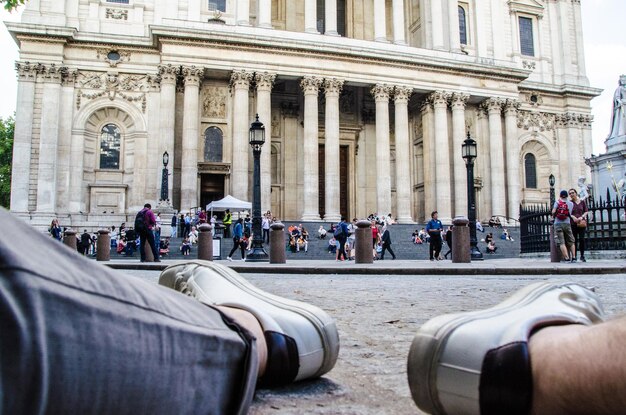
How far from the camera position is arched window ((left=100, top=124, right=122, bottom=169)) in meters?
30.9

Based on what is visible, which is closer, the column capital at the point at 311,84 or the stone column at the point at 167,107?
the stone column at the point at 167,107

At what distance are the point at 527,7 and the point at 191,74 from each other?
88.9 feet

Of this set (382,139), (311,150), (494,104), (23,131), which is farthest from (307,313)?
(494,104)

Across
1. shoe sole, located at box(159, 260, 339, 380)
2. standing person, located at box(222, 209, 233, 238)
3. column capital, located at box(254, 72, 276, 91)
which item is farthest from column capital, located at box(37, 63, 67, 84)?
shoe sole, located at box(159, 260, 339, 380)

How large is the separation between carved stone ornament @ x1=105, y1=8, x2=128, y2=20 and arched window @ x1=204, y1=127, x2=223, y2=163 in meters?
8.76

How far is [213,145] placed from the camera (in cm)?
3120

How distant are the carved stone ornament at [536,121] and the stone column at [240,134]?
20.4 meters

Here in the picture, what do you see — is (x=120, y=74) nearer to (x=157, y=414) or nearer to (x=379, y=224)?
(x=379, y=224)

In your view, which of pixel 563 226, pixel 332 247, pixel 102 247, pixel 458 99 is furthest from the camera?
pixel 458 99

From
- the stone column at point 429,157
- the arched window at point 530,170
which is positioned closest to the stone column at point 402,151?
the stone column at point 429,157

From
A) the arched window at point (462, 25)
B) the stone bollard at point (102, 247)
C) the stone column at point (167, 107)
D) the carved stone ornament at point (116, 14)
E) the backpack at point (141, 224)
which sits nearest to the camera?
the backpack at point (141, 224)

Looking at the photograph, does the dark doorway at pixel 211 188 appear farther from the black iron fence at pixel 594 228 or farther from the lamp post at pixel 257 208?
the black iron fence at pixel 594 228

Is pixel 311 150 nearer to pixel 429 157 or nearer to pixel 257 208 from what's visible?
pixel 429 157

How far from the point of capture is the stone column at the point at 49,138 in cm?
2850
